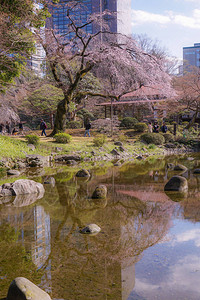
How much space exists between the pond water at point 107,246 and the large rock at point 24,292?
28 centimetres

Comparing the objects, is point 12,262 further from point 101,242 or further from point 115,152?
point 115,152

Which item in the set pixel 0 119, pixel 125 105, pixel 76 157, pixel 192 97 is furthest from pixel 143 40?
pixel 76 157

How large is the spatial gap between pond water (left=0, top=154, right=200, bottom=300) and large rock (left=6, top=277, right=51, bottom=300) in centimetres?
28

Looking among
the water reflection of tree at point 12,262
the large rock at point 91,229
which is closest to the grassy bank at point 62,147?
the water reflection of tree at point 12,262

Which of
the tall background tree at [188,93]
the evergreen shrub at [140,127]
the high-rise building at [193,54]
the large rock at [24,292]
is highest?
the high-rise building at [193,54]

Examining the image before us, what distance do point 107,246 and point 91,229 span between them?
72cm

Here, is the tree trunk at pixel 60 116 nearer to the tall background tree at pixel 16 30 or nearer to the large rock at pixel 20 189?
the tall background tree at pixel 16 30

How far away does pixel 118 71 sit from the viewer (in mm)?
20797

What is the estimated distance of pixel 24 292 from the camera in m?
3.11

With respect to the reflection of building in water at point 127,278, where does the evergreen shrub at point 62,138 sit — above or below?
above

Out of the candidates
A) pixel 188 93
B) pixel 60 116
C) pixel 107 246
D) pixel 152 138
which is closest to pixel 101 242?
pixel 107 246

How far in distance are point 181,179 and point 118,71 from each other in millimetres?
13413

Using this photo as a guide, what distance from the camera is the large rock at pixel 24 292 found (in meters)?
3.11

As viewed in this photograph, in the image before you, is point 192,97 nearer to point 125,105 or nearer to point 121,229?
point 125,105
